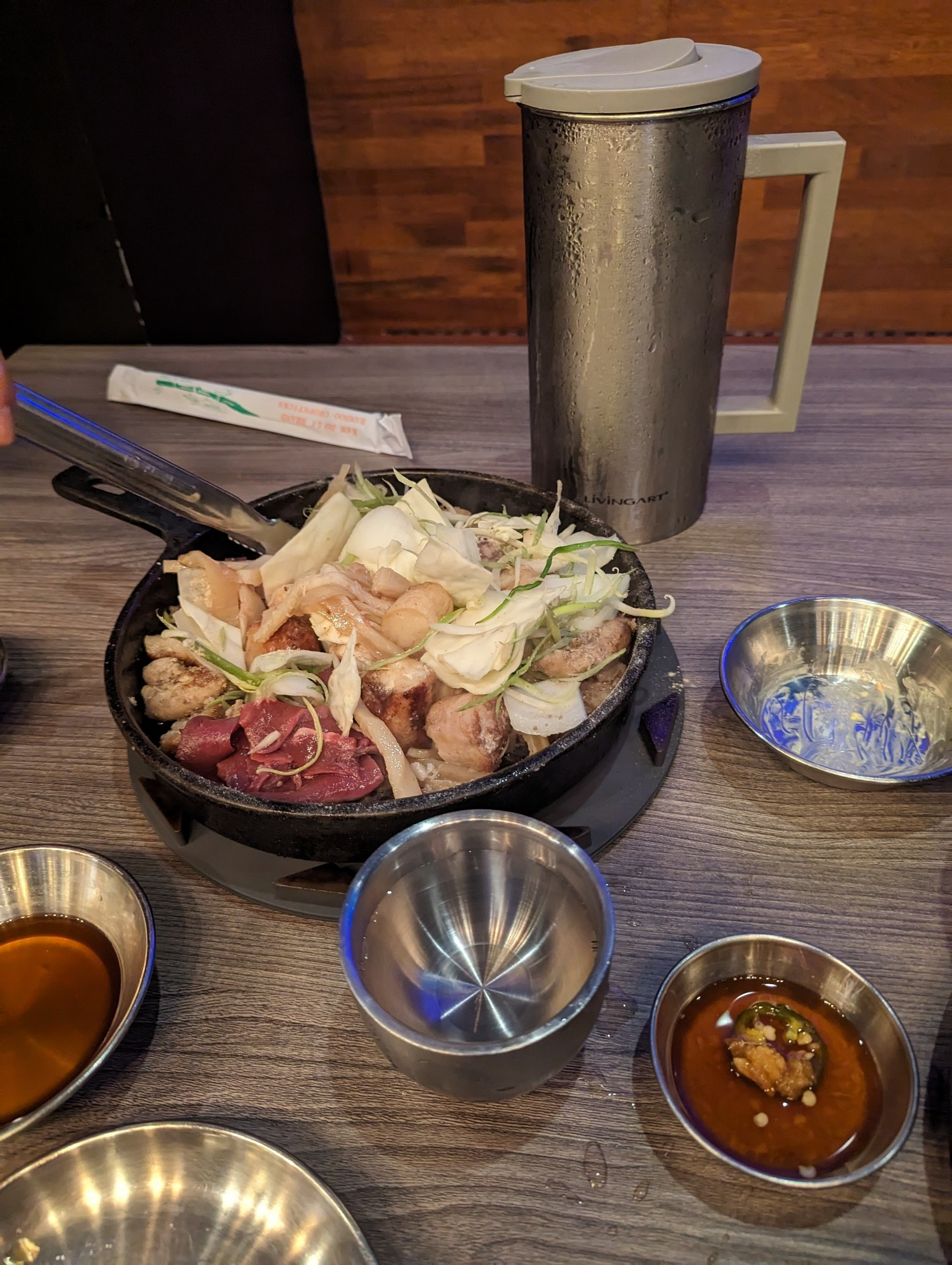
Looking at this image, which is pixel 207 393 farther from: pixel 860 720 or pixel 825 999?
pixel 825 999

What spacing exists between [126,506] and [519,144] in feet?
9.17

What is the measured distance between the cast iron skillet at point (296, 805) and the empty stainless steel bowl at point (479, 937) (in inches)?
2.8

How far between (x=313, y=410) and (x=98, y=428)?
0.86m

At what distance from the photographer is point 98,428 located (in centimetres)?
141

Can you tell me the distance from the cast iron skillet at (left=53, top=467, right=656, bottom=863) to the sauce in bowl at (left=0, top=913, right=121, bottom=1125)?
211 mm

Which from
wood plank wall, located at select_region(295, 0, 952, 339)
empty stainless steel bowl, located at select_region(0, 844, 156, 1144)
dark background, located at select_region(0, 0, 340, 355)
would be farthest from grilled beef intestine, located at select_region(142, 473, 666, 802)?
wood plank wall, located at select_region(295, 0, 952, 339)

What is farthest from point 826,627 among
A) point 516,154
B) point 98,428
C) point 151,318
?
point 151,318

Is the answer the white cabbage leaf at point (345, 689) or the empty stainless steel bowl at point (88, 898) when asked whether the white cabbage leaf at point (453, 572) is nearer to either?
the white cabbage leaf at point (345, 689)

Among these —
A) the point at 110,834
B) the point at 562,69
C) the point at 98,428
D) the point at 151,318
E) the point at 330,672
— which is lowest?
the point at 151,318

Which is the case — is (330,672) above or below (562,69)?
below

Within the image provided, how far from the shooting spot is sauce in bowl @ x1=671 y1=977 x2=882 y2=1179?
903mm

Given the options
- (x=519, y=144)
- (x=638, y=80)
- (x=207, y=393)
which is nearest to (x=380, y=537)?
(x=638, y=80)

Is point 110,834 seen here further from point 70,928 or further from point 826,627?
point 826,627

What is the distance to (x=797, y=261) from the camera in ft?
5.32
